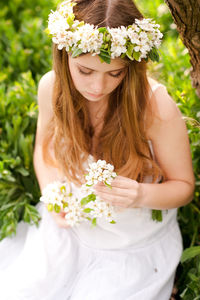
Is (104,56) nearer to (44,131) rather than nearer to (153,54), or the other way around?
(153,54)

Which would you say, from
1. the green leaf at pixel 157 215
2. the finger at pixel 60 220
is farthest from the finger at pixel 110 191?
the finger at pixel 60 220

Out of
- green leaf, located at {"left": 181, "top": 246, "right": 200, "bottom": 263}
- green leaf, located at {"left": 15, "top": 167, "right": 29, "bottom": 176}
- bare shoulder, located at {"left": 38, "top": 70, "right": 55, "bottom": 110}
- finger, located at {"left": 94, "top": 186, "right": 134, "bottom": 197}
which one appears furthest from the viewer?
green leaf, located at {"left": 15, "top": 167, "right": 29, "bottom": 176}

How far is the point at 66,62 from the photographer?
5.54 ft

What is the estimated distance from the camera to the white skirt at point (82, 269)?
1.89 meters

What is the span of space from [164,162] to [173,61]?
1.27 meters

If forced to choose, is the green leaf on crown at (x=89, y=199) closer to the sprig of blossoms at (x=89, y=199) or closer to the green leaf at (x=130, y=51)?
the sprig of blossoms at (x=89, y=199)

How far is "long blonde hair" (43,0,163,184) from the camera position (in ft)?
5.00

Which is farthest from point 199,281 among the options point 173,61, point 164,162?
point 173,61

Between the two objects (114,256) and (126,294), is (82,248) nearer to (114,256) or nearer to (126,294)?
(114,256)

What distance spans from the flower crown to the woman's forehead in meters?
0.03

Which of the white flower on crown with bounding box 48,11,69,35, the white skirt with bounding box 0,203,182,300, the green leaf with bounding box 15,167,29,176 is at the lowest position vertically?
the white skirt with bounding box 0,203,182,300

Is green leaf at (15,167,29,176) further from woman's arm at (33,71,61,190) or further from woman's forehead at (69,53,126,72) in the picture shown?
woman's forehead at (69,53,126,72)

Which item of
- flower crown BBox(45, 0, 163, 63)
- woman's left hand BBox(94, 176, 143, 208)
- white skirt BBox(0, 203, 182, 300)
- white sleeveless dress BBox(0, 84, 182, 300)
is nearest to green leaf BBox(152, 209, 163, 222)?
white sleeveless dress BBox(0, 84, 182, 300)

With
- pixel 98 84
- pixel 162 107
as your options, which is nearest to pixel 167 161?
pixel 162 107
